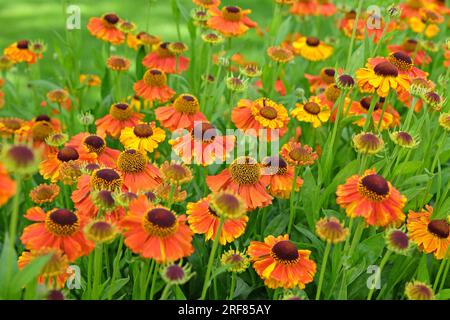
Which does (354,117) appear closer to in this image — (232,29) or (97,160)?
(232,29)

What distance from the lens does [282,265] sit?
160 centimetres

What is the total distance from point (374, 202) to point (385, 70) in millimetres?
547

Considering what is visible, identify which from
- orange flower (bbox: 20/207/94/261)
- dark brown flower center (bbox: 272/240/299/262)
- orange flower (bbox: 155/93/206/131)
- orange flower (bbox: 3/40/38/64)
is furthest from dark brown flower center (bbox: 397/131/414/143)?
orange flower (bbox: 3/40/38/64)

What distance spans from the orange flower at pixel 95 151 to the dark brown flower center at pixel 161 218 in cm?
52

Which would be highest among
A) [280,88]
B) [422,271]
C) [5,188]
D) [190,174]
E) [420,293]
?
[5,188]

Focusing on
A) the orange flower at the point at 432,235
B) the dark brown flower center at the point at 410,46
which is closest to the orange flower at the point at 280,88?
the dark brown flower center at the point at 410,46

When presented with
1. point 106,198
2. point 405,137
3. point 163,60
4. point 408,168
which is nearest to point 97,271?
point 106,198

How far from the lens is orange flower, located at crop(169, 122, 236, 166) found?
1.84 metres

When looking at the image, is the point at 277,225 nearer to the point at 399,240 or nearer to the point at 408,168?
the point at 408,168

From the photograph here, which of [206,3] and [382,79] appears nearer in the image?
[382,79]

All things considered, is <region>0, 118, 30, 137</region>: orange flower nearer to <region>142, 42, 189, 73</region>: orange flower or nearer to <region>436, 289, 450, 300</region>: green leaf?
<region>142, 42, 189, 73</region>: orange flower

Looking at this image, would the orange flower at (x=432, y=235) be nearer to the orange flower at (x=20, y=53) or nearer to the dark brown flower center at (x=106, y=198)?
the dark brown flower center at (x=106, y=198)

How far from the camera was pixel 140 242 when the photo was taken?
1.38 m
